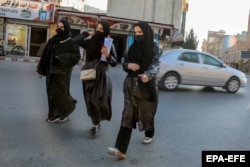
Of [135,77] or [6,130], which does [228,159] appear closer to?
[135,77]

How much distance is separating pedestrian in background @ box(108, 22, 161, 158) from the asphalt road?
1.05 ft

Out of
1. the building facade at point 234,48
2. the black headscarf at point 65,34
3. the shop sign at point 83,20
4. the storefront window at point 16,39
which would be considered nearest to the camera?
the black headscarf at point 65,34

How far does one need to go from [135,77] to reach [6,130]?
7.76ft

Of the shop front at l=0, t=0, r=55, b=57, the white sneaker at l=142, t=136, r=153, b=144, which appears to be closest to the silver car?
the white sneaker at l=142, t=136, r=153, b=144

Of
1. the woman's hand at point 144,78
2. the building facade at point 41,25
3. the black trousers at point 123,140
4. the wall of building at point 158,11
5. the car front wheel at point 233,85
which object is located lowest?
the black trousers at point 123,140

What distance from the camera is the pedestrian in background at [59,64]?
6.01m

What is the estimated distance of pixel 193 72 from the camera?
12805 millimetres

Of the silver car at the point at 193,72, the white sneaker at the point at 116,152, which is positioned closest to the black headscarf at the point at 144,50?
the white sneaker at the point at 116,152

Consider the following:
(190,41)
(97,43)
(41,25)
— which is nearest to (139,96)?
(97,43)

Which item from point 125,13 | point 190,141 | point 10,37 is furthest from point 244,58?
point 190,141

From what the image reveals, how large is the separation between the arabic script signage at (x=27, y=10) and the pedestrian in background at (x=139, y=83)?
2241 cm

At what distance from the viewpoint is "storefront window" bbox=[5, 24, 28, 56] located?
25969 mm

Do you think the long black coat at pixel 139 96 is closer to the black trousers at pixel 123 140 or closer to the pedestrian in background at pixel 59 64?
the black trousers at pixel 123 140

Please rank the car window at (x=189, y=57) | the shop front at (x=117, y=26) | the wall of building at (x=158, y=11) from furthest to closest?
1. the wall of building at (x=158, y=11)
2. the shop front at (x=117, y=26)
3. the car window at (x=189, y=57)
